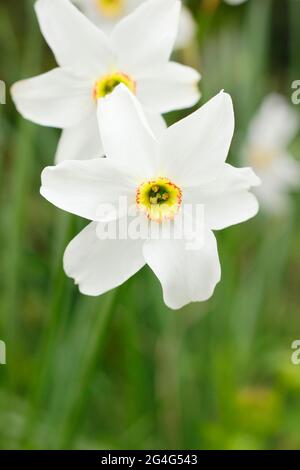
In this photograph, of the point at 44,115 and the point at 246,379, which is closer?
the point at 44,115

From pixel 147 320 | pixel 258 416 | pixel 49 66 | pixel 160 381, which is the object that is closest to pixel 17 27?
pixel 49 66

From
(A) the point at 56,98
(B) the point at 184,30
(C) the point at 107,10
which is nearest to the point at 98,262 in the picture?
(A) the point at 56,98

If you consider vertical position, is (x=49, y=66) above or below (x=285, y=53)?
below

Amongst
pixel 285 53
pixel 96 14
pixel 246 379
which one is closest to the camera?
pixel 96 14

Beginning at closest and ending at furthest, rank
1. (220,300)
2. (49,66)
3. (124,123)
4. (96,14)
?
(124,123) → (96,14) → (220,300) → (49,66)

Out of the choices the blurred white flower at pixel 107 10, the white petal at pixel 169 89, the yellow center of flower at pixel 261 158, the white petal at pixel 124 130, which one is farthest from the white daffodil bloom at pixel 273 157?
the white petal at pixel 124 130

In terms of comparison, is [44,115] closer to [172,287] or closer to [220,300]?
[172,287]

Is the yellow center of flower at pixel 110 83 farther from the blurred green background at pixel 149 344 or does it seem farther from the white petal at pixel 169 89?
the blurred green background at pixel 149 344

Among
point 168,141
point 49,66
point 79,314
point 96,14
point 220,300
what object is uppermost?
point 49,66
